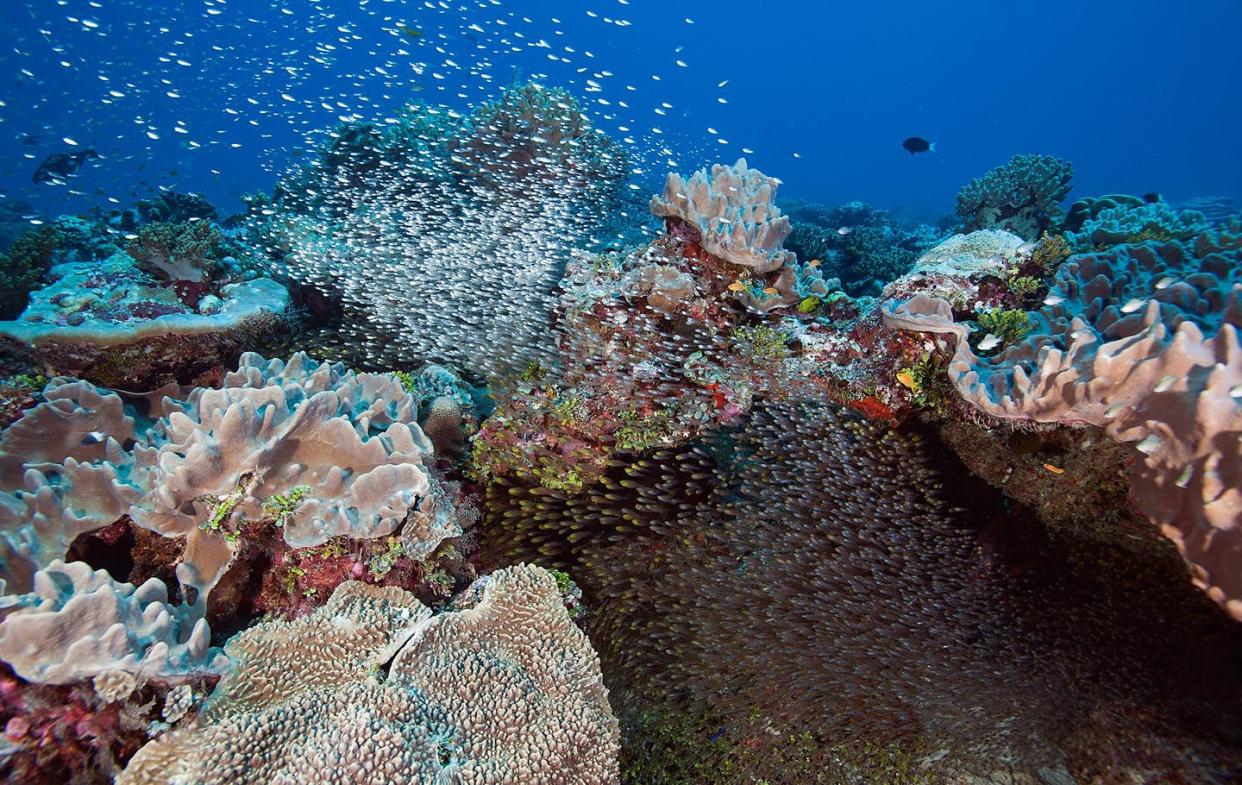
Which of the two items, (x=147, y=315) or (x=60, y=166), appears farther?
(x=60, y=166)

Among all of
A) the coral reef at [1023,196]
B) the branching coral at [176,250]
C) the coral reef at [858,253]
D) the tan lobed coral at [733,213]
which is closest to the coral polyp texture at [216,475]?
the branching coral at [176,250]

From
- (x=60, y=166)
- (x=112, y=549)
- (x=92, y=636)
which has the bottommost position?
(x=60, y=166)

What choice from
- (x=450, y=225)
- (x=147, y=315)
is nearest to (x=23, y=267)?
(x=147, y=315)

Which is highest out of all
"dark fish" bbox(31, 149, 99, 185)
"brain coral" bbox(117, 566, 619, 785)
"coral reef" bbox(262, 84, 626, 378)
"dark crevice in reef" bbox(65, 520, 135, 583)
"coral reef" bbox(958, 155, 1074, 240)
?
"coral reef" bbox(958, 155, 1074, 240)

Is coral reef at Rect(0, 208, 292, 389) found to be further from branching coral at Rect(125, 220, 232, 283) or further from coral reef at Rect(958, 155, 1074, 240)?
coral reef at Rect(958, 155, 1074, 240)

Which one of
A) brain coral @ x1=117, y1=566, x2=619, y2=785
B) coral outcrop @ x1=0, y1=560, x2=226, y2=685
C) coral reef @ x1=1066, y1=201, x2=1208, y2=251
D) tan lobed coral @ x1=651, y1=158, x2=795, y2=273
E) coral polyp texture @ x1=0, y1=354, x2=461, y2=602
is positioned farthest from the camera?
tan lobed coral @ x1=651, y1=158, x2=795, y2=273

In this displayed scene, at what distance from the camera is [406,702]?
287 centimetres

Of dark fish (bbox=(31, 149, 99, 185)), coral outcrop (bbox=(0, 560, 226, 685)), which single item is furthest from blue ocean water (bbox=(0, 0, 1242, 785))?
dark fish (bbox=(31, 149, 99, 185))

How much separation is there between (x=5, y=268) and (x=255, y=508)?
5.90 m

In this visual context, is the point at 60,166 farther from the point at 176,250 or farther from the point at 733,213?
the point at 733,213

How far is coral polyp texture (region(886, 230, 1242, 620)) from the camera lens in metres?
2.56

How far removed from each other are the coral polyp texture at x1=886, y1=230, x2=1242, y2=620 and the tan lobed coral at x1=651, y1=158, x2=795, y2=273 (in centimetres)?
163

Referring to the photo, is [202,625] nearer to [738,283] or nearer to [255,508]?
[255,508]

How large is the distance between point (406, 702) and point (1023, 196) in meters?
13.9
